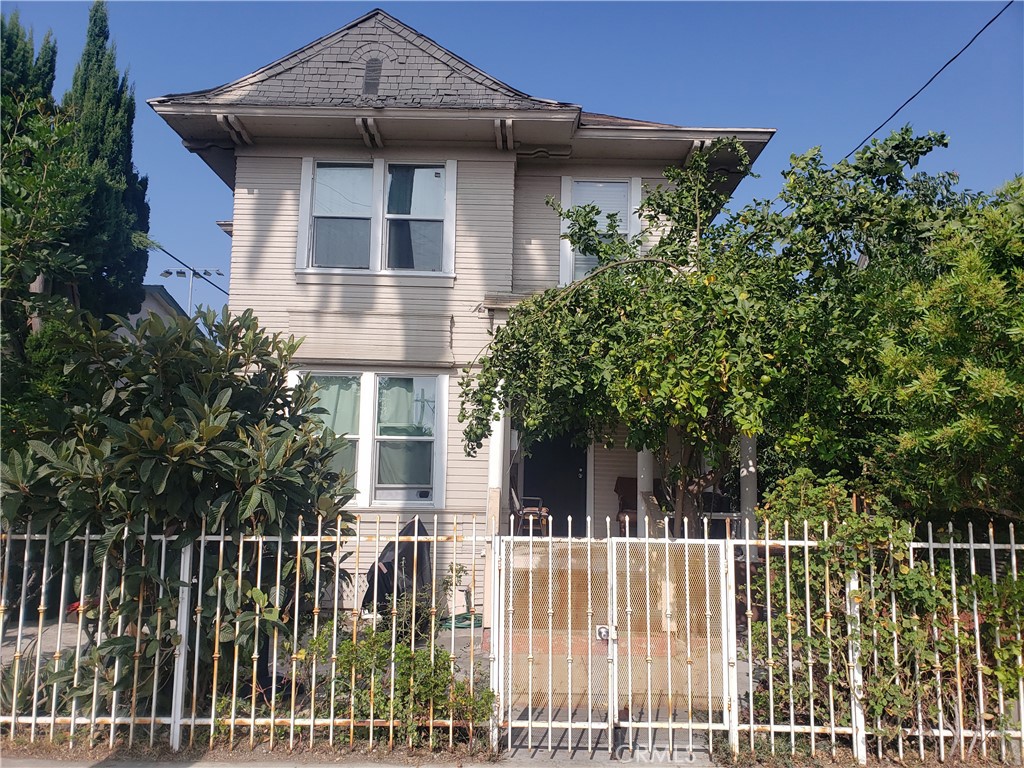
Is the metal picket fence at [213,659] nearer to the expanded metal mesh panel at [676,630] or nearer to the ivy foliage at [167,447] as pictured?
the ivy foliage at [167,447]

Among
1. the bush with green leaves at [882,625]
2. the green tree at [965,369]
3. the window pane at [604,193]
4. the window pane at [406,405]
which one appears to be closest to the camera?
the green tree at [965,369]

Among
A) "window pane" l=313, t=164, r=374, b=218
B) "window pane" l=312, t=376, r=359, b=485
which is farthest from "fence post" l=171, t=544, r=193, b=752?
"window pane" l=313, t=164, r=374, b=218

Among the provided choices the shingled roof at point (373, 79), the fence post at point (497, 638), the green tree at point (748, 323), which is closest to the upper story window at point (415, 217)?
the shingled roof at point (373, 79)

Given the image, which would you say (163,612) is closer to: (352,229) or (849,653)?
(849,653)

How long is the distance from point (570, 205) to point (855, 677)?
7714 mm

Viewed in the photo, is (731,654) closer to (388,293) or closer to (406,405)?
(406,405)

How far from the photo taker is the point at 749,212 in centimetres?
736

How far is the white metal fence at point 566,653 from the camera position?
5152 millimetres

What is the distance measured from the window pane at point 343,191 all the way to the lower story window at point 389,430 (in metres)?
2.39

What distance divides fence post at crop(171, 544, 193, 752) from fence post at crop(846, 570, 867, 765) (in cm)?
463

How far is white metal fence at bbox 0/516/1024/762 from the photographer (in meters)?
5.15

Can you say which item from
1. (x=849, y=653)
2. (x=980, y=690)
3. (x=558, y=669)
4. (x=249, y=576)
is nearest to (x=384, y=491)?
(x=249, y=576)

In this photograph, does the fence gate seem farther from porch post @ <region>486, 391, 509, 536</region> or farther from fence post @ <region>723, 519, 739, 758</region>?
porch post @ <region>486, 391, 509, 536</region>

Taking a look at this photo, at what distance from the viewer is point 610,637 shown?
5312 mm
